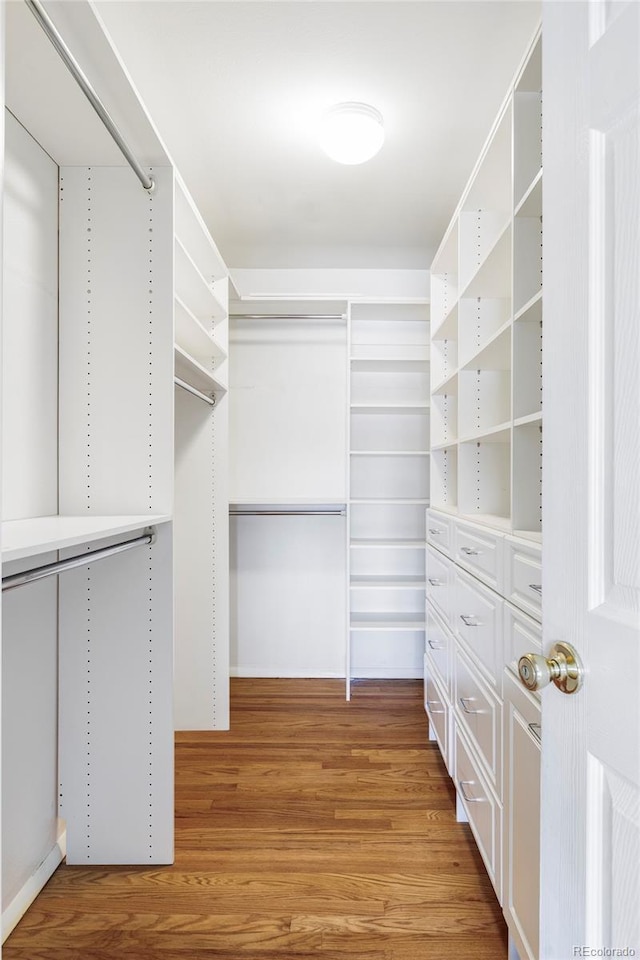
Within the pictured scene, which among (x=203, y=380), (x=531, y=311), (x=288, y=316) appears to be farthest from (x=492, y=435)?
(x=288, y=316)

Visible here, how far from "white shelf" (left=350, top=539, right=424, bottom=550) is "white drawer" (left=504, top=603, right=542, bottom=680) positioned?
170 cm

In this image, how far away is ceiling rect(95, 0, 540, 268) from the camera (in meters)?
1.67

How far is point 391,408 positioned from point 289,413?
0.65 meters

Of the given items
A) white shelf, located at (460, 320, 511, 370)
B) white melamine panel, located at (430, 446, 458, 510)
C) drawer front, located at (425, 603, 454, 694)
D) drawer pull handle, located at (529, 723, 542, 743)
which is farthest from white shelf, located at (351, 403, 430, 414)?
drawer pull handle, located at (529, 723, 542, 743)

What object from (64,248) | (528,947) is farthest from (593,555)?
(64,248)

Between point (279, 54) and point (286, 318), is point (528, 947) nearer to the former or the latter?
point (279, 54)

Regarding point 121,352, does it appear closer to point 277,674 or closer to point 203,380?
→ point 203,380

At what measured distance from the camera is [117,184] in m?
1.75

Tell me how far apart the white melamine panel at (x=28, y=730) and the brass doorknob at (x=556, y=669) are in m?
1.27

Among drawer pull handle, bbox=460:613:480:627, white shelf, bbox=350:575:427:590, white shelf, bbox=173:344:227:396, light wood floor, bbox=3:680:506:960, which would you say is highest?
white shelf, bbox=173:344:227:396

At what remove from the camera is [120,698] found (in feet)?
5.85

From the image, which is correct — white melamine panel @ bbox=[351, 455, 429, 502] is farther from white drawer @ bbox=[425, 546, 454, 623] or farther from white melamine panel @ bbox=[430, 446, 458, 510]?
white drawer @ bbox=[425, 546, 454, 623]

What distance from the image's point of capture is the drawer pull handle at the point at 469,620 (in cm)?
175

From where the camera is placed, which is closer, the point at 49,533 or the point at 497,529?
the point at 49,533
